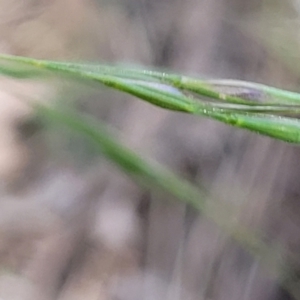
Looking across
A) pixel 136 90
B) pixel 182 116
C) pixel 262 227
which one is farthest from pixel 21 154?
pixel 136 90

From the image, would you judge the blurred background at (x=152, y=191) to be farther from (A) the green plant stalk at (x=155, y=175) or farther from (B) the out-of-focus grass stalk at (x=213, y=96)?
(B) the out-of-focus grass stalk at (x=213, y=96)

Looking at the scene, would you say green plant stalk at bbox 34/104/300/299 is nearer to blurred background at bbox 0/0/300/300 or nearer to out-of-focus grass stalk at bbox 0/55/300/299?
blurred background at bbox 0/0/300/300

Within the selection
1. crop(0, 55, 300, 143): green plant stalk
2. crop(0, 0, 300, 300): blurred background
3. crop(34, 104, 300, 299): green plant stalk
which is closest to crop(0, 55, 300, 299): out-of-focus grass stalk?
crop(0, 55, 300, 143): green plant stalk

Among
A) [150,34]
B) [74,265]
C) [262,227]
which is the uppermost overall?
[150,34]

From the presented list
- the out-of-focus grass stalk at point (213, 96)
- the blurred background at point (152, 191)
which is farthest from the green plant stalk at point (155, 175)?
the out-of-focus grass stalk at point (213, 96)

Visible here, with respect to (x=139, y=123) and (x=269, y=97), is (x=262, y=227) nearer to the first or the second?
(x=139, y=123)

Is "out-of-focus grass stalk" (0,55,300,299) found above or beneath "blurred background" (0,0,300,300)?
above

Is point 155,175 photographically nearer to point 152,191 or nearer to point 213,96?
point 213,96

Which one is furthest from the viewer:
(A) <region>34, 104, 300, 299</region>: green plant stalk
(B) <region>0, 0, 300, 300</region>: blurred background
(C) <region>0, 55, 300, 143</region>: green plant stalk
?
(B) <region>0, 0, 300, 300</region>: blurred background
